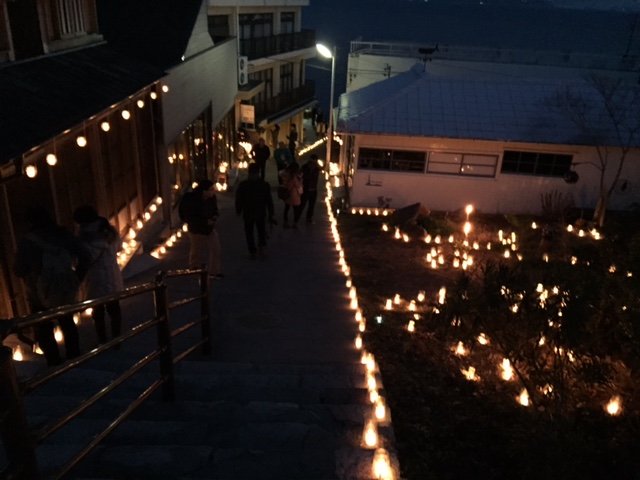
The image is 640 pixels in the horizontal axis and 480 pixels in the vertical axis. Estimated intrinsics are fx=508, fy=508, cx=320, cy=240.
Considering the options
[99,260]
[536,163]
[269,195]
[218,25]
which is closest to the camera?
[99,260]

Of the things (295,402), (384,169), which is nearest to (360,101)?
(384,169)

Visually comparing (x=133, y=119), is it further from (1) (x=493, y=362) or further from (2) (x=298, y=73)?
(2) (x=298, y=73)

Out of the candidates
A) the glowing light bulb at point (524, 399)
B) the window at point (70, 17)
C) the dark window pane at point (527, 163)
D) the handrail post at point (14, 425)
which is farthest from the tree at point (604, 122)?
the handrail post at point (14, 425)

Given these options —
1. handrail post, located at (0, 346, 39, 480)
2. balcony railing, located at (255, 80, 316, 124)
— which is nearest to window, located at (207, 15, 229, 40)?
balcony railing, located at (255, 80, 316, 124)

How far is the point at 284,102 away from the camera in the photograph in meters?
28.7

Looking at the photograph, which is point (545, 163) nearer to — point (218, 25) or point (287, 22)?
point (218, 25)

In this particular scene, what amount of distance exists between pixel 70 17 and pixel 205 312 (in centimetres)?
629

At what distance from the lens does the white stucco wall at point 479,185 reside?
50.4ft

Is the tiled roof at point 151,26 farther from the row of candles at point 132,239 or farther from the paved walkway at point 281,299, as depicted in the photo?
the paved walkway at point 281,299

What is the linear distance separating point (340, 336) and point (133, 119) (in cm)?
608

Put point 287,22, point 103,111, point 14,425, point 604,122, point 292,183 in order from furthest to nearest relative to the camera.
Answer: point 287,22 → point 604,122 → point 292,183 → point 103,111 → point 14,425

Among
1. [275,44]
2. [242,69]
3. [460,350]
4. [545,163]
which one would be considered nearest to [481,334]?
[460,350]

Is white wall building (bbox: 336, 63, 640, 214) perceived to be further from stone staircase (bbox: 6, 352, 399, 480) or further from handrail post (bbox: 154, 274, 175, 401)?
handrail post (bbox: 154, 274, 175, 401)

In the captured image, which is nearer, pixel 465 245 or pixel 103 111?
pixel 103 111
